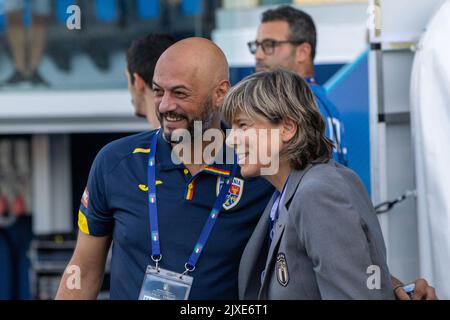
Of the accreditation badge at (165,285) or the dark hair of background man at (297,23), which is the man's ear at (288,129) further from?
the dark hair of background man at (297,23)

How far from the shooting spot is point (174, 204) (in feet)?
8.44

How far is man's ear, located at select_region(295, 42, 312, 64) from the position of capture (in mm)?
4031

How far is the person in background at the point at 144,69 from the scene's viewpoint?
342 cm

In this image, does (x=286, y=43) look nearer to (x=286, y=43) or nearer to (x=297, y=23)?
(x=286, y=43)

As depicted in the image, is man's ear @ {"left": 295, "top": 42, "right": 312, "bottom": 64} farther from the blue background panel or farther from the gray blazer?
the gray blazer

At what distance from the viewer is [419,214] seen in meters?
3.38

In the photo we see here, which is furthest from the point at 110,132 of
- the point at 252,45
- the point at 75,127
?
the point at 252,45

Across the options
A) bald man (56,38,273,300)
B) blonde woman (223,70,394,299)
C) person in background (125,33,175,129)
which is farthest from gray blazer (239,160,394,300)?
person in background (125,33,175,129)

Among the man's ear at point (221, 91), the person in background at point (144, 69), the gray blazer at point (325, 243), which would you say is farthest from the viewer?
the person in background at point (144, 69)

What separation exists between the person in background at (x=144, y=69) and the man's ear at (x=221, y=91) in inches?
28.9

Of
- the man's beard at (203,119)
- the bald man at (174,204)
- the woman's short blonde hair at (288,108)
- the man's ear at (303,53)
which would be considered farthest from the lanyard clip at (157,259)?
the man's ear at (303,53)

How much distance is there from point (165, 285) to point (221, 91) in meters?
0.61

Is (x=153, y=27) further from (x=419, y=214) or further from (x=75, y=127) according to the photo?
(x=419, y=214)

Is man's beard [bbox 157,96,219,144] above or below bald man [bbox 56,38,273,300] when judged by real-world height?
above
